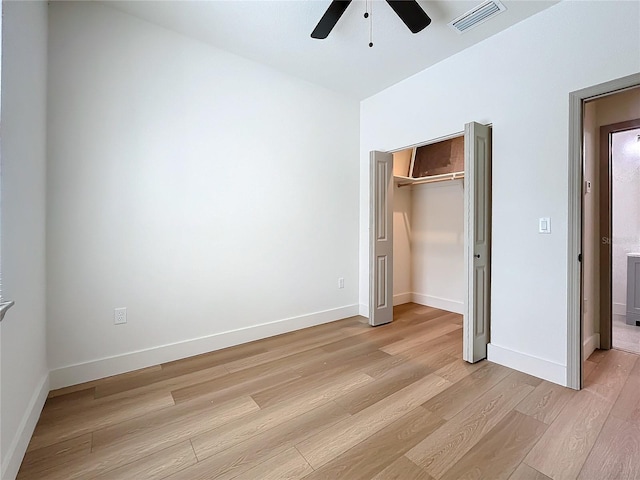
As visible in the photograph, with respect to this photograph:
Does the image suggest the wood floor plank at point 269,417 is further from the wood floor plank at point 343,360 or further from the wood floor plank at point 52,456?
the wood floor plank at point 52,456

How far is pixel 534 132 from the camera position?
7.52ft

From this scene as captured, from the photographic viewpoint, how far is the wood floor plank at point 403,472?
1353mm

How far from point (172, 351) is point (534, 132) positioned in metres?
3.51

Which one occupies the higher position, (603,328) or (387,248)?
(387,248)

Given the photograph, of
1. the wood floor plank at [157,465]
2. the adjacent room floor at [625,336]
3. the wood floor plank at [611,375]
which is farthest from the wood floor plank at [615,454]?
the wood floor plank at [157,465]

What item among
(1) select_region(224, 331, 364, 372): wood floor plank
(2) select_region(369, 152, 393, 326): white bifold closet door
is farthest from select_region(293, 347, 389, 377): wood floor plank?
(2) select_region(369, 152, 393, 326): white bifold closet door

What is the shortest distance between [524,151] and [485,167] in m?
0.29

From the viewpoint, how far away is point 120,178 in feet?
7.62

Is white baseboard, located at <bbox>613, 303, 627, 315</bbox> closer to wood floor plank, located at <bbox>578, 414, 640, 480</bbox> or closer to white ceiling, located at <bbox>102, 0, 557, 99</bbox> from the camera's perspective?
wood floor plank, located at <bbox>578, 414, 640, 480</bbox>

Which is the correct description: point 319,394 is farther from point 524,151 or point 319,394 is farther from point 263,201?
point 524,151

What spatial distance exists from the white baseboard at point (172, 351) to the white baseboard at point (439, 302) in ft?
5.41

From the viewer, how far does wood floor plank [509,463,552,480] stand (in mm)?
1349

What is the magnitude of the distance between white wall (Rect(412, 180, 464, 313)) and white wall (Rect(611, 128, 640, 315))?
174 cm

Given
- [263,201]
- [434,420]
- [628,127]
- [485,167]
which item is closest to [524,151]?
[485,167]
